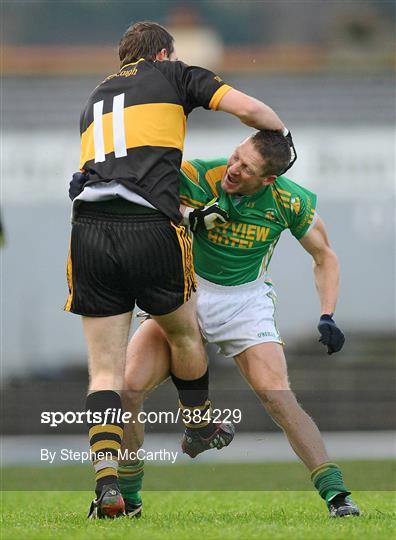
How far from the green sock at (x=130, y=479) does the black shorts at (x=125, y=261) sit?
2.89 ft

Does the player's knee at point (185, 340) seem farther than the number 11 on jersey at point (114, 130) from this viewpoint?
Yes

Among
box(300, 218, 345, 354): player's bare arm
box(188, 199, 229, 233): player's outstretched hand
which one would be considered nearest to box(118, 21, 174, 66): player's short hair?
box(188, 199, 229, 233): player's outstretched hand

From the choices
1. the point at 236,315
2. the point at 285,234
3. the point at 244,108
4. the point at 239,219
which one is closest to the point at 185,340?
the point at 236,315

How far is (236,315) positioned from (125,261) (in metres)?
0.92

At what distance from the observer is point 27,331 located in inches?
719

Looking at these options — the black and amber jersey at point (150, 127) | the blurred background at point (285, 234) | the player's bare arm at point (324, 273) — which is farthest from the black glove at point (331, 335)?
the blurred background at point (285, 234)

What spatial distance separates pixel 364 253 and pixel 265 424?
310 cm

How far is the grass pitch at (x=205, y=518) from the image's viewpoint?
17.4 feet

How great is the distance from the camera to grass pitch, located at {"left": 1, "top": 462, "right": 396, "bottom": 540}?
5.29 m

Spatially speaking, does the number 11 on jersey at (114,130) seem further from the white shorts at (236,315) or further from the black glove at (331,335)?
the black glove at (331,335)

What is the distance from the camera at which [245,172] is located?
6273 mm

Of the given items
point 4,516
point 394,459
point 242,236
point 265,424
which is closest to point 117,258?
point 242,236

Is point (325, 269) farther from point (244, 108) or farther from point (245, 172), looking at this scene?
point (244, 108)

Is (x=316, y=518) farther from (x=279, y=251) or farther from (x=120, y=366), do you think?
(x=279, y=251)
